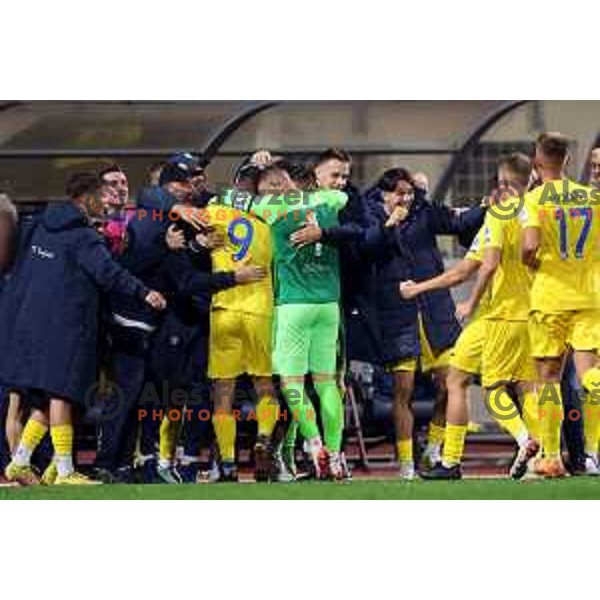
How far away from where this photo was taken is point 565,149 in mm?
11000

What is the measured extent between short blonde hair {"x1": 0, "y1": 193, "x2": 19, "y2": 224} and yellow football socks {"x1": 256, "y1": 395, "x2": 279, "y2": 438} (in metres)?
1.67

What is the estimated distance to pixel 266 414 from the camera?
1112 cm

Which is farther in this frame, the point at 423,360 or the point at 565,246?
the point at 423,360

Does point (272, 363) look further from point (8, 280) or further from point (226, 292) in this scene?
point (8, 280)

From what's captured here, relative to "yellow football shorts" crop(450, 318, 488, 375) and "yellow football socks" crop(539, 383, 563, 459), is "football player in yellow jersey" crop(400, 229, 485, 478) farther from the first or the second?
"yellow football socks" crop(539, 383, 563, 459)

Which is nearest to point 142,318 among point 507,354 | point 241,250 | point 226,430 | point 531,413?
point 241,250

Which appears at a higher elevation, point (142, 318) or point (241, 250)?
point (241, 250)

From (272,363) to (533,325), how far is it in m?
1.42

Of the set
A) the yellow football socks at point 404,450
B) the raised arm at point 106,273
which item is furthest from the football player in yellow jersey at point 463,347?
the raised arm at point 106,273

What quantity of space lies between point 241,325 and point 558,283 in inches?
67.8

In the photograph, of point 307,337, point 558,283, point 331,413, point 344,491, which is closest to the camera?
point 344,491

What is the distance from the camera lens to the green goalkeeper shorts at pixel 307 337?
11.0 meters

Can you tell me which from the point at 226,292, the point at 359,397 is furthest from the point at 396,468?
the point at 226,292

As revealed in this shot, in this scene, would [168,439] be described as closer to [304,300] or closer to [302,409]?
[302,409]
